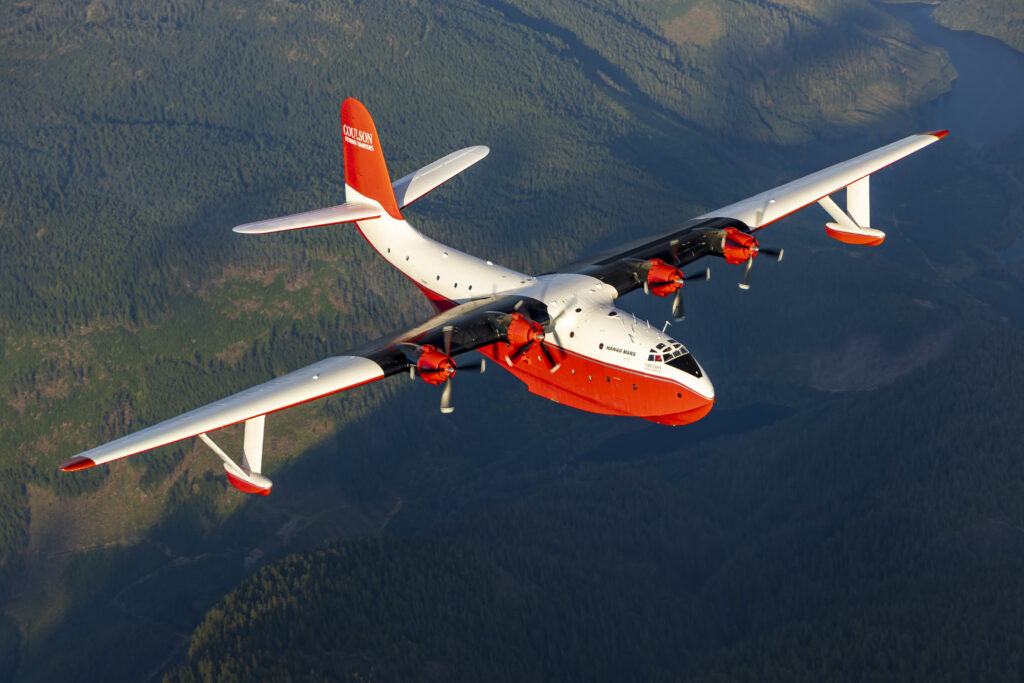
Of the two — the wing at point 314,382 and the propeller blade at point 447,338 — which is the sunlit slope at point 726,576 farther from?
the propeller blade at point 447,338

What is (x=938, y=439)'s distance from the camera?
162875 mm

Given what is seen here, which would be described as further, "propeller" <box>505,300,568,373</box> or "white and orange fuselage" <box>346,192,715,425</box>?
"propeller" <box>505,300,568,373</box>

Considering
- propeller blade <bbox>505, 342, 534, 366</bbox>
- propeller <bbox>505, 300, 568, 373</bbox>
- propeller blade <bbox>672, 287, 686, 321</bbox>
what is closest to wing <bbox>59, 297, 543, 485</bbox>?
propeller <bbox>505, 300, 568, 373</bbox>

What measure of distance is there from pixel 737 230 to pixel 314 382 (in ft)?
106

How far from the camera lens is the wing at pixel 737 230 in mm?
66375

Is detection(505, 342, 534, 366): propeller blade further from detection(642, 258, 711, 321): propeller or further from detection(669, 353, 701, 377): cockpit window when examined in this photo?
detection(642, 258, 711, 321): propeller

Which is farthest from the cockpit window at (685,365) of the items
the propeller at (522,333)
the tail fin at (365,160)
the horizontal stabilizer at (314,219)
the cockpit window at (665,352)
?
the tail fin at (365,160)

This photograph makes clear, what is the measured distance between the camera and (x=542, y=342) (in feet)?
209

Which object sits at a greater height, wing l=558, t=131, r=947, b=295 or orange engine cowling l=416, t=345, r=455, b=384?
wing l=558, t=131, r=947, b=295

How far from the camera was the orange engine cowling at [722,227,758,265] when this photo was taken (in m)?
68.4

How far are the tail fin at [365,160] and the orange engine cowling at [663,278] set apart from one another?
2418 centimetres

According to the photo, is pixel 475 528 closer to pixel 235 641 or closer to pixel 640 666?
pixel 640 666

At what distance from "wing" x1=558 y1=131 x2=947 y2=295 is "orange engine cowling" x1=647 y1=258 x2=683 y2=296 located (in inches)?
2.6

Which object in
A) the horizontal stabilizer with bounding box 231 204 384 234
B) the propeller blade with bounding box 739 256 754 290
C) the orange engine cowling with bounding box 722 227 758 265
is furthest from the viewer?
the horizontal stabilizer with bounding box 231 204 384 234
